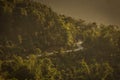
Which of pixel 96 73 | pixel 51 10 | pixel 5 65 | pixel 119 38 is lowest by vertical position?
pixel 96 73

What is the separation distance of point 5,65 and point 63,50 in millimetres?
6108

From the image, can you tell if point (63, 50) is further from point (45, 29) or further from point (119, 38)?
point (119, 38)

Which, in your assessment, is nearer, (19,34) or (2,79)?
(2,79)

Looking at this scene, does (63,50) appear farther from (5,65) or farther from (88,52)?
(5,65)

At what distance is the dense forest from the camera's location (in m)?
20.9

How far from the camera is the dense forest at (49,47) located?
2092 centimetres

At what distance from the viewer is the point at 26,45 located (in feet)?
80.8

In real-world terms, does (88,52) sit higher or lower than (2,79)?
higher

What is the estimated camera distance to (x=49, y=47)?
25.5m

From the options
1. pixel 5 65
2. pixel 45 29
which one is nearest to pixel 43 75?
pixel 5 65

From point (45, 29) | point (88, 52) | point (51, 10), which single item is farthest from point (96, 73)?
point (51, 10)

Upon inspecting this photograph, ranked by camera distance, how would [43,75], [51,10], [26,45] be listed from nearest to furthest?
[43,75] → [26,45] → [51,10]

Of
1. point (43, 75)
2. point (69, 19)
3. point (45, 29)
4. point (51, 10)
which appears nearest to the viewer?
point (43, 75)

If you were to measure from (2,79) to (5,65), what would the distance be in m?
2.41
